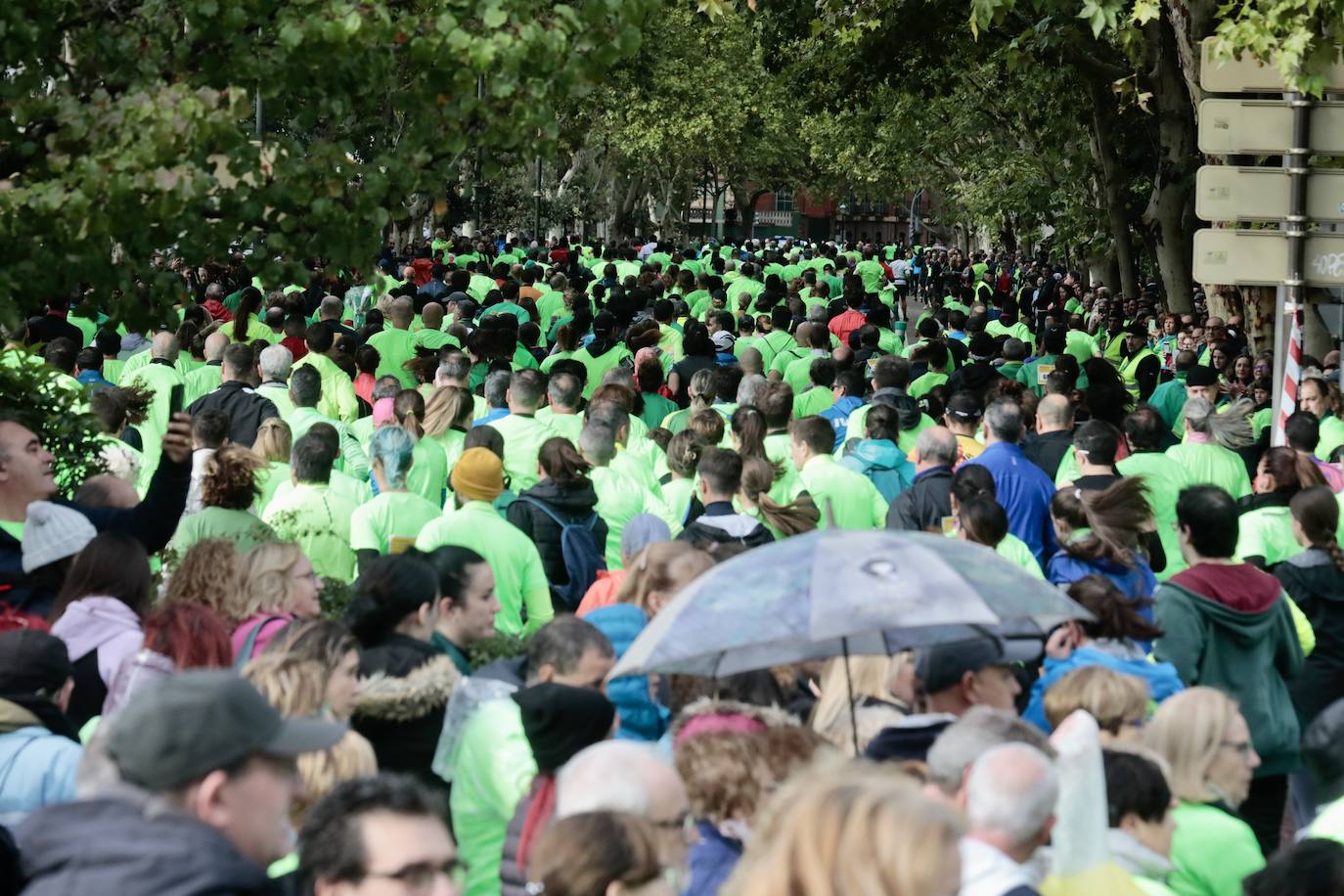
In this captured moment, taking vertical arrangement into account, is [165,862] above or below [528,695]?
above

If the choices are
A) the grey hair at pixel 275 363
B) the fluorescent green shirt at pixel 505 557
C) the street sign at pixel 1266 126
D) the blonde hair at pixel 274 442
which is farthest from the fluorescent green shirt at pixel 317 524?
the street sign at pixel 1266 126

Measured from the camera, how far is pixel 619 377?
497 inches

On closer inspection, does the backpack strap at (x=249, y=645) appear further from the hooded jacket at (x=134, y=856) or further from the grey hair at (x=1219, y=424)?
the grey hair at (x=1219, y=424)

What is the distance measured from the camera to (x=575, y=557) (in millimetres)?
9109

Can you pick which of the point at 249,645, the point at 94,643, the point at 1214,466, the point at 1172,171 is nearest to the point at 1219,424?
the point at 1214,466

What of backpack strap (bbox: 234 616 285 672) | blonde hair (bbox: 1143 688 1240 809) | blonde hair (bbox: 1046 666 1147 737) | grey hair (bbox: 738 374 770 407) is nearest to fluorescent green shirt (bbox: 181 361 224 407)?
grey hair (bbox: 738 374 770 407)

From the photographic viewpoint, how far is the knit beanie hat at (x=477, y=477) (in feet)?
27.3

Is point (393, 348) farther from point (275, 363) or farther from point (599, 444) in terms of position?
point (599, 444)

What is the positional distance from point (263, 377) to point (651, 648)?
743 cm

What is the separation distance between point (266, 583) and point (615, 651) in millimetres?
1204

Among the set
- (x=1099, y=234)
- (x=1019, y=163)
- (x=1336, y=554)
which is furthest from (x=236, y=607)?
(x=1019, y=163)

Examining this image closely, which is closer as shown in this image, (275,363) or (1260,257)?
(275,363)

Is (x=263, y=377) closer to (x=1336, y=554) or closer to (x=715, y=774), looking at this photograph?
(x=1336, y=554)

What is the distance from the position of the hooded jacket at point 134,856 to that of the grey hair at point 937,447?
20.9 feet
